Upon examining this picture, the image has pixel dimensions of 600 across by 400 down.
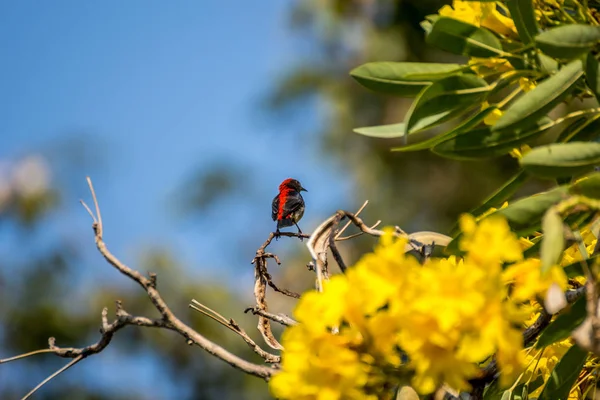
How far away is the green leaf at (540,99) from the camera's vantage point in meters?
0.72

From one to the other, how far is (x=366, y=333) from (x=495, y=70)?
381mm


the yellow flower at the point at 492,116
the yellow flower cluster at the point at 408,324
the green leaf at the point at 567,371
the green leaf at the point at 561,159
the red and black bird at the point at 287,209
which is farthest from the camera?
the red and black bird at the point at 287,209

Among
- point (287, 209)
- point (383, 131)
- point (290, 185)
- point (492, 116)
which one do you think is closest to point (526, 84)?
point (492, 116)

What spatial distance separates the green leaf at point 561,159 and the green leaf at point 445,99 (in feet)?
0.49

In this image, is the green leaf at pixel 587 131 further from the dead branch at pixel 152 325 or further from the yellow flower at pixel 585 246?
the dead branch at pixel 152 325

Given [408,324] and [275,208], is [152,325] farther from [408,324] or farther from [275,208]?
[275,208]

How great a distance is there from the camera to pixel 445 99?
775 mm

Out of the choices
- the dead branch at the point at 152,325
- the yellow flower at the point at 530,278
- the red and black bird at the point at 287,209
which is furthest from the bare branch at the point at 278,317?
the red and black bird at the point at 287,209

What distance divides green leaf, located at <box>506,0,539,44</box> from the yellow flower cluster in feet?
0.89

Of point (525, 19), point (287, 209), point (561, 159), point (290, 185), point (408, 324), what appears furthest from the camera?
point (290, 185)

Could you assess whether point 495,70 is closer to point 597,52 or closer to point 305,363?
point 597,52

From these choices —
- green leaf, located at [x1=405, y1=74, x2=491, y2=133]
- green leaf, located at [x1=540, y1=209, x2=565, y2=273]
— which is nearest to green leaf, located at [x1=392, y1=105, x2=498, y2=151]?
green leaf, located at [x1=405, y1=74, x2=491, y2=133]

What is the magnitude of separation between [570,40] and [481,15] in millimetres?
214

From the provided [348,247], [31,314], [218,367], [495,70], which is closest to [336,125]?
[348,247]
